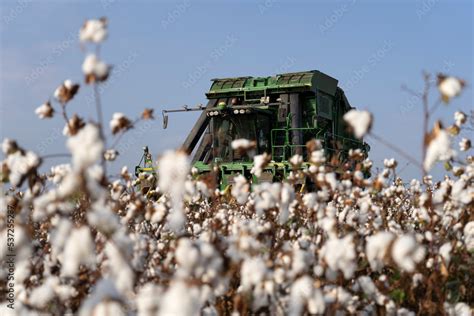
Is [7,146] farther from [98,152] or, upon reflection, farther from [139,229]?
[139,229]

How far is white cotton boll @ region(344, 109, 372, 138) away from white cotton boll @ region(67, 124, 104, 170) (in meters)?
1.16

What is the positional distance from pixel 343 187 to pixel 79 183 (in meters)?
2.26

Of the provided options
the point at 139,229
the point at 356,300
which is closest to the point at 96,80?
the point at 356,300

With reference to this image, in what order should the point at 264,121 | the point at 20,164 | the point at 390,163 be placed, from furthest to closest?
the point at 264,121
the point at 390,163
the point at 20,164

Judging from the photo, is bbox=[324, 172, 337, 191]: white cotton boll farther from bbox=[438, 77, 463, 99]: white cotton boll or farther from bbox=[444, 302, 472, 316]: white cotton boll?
bbox=[438, 77, 463, 99]: white cotton boll

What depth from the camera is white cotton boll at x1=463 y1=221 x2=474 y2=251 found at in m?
4.04

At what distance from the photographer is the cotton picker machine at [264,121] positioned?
14.3 metres

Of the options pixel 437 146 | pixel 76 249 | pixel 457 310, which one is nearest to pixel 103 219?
pixel 76 249

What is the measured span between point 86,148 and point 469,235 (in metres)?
2.99

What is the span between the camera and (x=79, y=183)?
7.22ft

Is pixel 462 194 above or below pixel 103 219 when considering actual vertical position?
above

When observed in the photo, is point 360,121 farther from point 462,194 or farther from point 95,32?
point 462,194

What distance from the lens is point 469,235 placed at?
4125 millimetres

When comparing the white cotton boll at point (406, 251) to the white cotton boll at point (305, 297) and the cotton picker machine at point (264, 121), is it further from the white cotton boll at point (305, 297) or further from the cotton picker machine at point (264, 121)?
the cotton picker machine at point (264, 121)
